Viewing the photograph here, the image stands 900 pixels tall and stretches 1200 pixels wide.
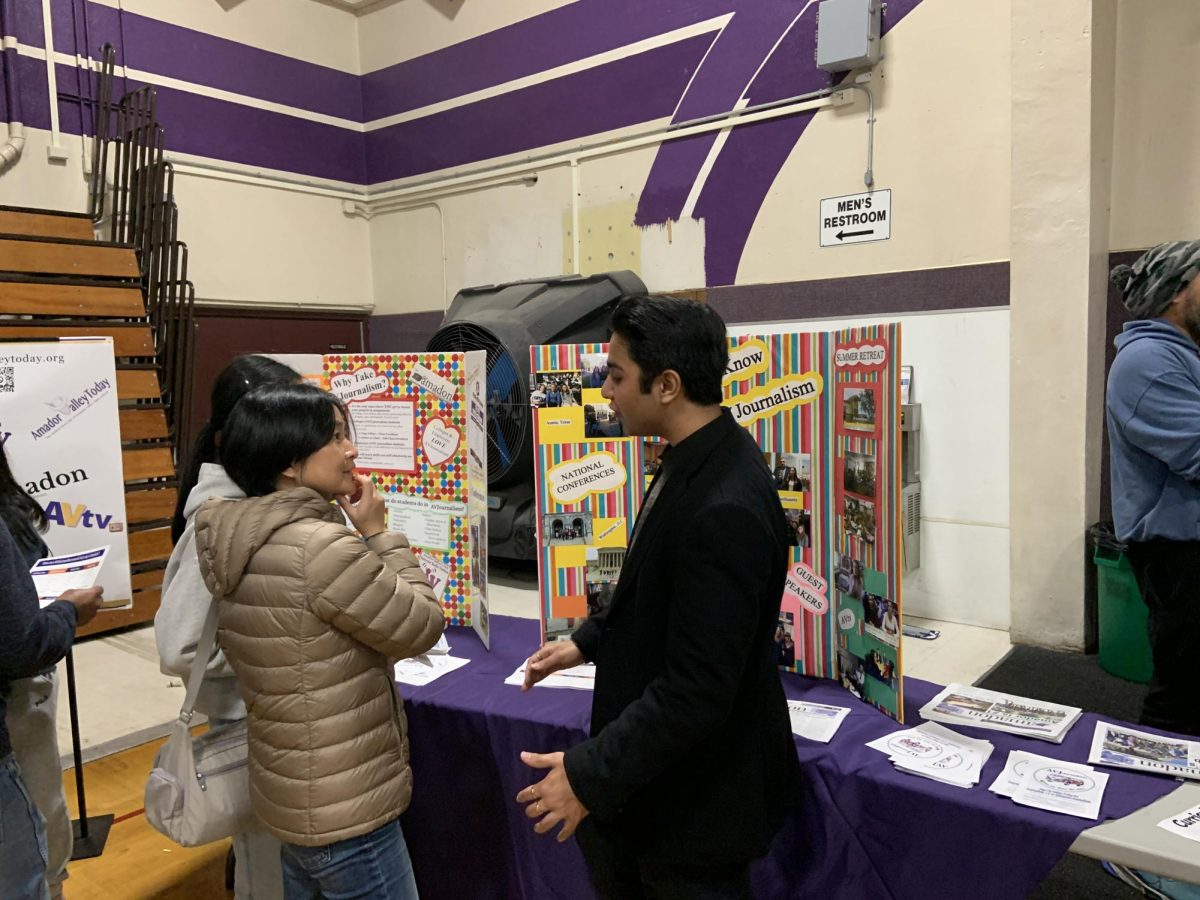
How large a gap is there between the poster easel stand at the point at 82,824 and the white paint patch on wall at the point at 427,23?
15.6 feet

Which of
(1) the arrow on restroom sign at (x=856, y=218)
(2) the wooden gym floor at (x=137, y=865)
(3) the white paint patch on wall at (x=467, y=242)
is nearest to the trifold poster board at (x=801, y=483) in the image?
(2) the wooden gym floor at (x=137, y=865)

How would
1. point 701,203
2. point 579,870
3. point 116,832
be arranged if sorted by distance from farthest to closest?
point 701,203
point 116,832
point 579,870

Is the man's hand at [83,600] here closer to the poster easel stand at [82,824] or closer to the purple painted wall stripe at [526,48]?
the poster easel stand at [82,824]

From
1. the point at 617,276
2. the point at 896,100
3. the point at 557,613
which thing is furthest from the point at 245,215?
the point at 557,613

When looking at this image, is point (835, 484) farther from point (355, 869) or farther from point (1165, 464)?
point (355, 869)


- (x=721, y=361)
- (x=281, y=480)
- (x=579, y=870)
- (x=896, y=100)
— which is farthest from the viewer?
(x=896, y=100)

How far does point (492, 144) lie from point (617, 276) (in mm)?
1702

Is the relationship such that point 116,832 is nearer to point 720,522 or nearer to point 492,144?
point 720,522

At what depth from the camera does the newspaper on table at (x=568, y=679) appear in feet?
6.43

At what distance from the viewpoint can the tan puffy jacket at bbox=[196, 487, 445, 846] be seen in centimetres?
139

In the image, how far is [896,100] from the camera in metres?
3.98

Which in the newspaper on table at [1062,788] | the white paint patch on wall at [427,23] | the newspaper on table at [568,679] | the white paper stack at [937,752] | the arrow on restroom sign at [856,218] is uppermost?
the white paint patch on wall at [427,23]

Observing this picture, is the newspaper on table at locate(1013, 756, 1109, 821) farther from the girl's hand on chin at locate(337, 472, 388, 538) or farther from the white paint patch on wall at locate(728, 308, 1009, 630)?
the white paint patch on wall at locate(728, 308, 1009, 630)

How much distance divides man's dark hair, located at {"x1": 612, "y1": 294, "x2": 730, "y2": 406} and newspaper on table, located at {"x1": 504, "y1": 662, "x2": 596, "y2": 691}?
0.96m
